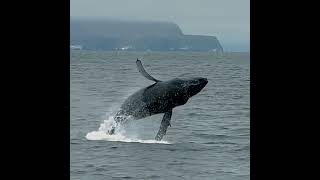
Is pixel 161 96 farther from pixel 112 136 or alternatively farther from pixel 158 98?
pixel 112 136

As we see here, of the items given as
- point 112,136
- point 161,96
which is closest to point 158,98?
point 161,96

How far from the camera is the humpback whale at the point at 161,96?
13336 millimetres

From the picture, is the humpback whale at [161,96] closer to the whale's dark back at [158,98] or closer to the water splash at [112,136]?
the whale's dark back at [158,98]

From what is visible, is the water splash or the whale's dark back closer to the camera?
the whale's dark back

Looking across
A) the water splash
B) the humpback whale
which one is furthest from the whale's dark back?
the water splash

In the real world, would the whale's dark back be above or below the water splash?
above

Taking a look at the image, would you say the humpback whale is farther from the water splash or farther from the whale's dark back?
the water splash

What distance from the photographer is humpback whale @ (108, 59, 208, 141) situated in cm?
1334

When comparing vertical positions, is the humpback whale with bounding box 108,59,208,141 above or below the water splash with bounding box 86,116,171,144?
above

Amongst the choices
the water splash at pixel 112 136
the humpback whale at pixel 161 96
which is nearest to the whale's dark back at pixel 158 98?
the humpback whale at pixel 161 96

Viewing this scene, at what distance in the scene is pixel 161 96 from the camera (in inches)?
532
